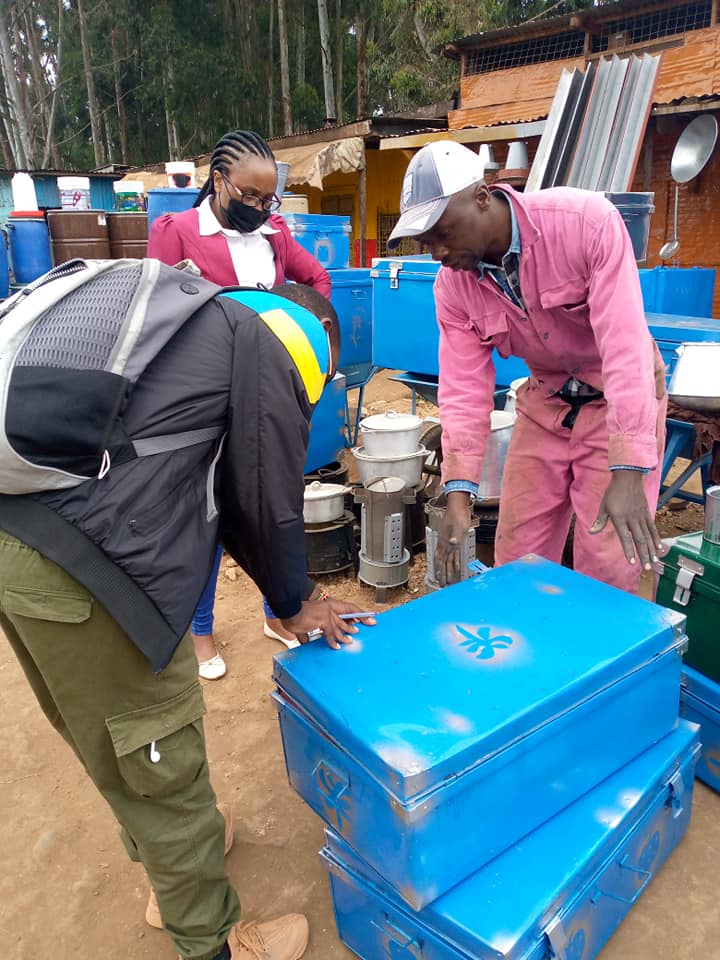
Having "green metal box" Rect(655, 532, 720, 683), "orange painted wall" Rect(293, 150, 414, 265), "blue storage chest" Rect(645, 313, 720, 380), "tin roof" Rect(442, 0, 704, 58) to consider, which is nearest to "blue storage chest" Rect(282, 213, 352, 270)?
"blue storage chest" Rect(645, 313, 720, 380)

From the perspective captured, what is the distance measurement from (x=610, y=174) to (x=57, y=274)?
21.7 ft

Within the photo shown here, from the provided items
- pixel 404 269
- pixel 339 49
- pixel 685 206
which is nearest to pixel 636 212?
pixel 404 269

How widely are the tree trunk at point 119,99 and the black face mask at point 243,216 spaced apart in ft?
89.7

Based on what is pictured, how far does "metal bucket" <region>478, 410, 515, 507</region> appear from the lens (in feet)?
12.3

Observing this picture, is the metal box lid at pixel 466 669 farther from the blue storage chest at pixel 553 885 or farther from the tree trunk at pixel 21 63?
the tree trunk at pixel 21 63

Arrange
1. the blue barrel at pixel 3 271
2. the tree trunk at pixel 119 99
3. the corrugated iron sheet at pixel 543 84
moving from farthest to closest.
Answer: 1. the tree trunk at pixel 119 99
2. the corrugated iron sheet at pixel 543 84
3. the blue barrel at pixel 3 271

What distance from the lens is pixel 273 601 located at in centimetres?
162

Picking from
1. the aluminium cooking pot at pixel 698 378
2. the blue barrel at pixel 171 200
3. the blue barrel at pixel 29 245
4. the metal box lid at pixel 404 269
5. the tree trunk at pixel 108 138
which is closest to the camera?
the aluminium cooking pot at pixel 698 378

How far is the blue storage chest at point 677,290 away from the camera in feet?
16.2

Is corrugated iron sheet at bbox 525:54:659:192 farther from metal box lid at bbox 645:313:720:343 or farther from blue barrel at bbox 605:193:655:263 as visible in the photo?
metal box lid at bbox 645:313:720:343

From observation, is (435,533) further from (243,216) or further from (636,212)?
(636,212)

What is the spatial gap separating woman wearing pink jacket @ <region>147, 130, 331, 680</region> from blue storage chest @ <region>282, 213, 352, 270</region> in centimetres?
285

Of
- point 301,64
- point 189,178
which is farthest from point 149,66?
point 189,178

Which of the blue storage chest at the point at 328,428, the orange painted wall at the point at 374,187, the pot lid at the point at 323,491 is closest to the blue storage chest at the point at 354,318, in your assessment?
the blue storage chest at the point at 328,428
